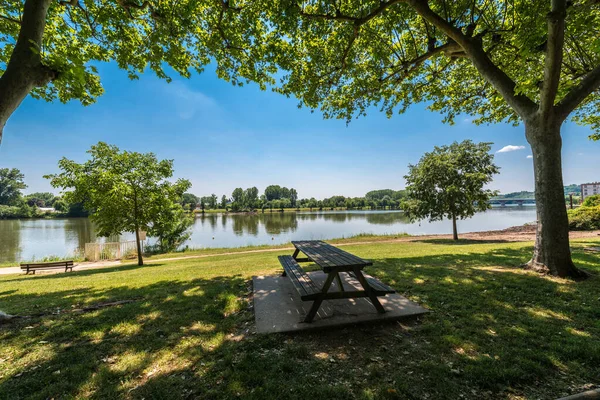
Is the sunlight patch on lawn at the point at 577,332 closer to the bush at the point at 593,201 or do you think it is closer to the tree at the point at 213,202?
the bush at the point at 593,201

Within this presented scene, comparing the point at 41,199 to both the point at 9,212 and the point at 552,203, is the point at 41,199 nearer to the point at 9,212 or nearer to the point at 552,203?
the point at 9,212

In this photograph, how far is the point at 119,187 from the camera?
10.5m

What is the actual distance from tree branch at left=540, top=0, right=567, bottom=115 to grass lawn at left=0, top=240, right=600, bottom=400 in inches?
139

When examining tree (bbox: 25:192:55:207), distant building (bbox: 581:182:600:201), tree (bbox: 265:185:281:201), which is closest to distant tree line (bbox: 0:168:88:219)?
tree (bbox: 25:192:55:207)

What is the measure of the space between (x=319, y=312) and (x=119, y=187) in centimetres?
1111

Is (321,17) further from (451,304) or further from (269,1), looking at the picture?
(451,304)

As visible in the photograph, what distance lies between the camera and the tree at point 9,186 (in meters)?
80.8

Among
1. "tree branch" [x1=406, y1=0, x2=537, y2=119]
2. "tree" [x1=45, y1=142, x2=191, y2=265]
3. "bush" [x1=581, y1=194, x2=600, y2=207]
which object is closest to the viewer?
"tree branch" [x1=406, y1=0, x2=537, y2=119]

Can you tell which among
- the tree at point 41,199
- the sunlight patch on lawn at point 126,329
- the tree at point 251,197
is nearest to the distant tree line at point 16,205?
the tree at point 41,199

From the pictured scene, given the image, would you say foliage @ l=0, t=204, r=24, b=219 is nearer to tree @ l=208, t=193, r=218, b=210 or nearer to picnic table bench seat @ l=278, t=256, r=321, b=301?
tree @ l=208, t=193, r=218, b=210

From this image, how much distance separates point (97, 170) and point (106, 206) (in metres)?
1.83

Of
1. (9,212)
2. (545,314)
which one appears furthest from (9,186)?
(545,314)

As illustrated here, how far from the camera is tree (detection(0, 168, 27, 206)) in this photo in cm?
8081

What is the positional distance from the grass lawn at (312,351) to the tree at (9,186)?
395 ft
